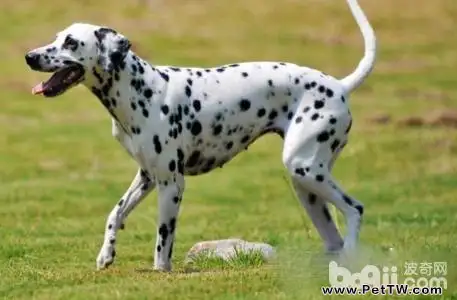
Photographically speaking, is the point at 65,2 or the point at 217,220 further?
the point at 65,2

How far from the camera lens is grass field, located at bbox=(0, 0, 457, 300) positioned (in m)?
11.8

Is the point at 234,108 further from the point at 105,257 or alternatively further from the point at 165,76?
the point at 105,257

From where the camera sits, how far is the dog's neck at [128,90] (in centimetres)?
1234

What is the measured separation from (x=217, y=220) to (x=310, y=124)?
729 centimetres

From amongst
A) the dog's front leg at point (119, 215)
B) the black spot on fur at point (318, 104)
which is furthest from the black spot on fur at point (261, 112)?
the dog's front leg at point (119, 215)

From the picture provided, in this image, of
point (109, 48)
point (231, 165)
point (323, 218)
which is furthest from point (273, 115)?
point (231, 165)

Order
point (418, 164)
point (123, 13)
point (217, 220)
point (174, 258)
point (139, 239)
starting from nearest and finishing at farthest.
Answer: point (174, 258) < point (139, 239) < point (217, 220) < point (418, 164) < point (123, 13)

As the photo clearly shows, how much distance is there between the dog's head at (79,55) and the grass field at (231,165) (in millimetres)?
1765

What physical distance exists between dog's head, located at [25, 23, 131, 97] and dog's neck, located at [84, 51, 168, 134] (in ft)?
0.30

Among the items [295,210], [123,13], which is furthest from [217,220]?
[123,13]

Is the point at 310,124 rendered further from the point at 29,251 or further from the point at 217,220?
the point at 217,220

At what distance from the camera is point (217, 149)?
499 inches

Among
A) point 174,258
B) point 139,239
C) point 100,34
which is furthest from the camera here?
point 139,239

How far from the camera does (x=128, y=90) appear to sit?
40.7ft
